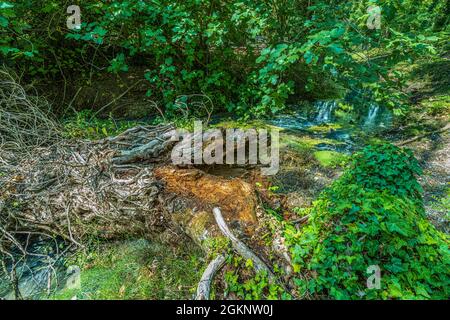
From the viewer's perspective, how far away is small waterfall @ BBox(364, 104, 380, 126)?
577 cm

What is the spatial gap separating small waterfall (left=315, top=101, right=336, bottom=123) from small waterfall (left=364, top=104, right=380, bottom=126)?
2.55 ft

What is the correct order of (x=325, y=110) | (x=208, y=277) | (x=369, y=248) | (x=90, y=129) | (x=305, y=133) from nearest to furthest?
(x=369, y=248), (x=208, y=277), (x=90, y=129), (x=305, y=133), (x=325, y=110)

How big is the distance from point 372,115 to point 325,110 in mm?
1043

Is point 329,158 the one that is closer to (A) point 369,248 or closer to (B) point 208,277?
(A) point 369,248

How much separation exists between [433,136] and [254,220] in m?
4.28

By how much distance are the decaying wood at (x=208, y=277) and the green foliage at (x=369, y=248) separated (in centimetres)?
60

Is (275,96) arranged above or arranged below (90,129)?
above

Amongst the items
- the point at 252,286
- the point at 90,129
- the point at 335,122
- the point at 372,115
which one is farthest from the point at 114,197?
the point at 372,115

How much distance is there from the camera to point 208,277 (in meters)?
2.05

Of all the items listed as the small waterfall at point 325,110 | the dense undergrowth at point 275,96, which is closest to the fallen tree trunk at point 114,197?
the dense undergrowth at point 275,96

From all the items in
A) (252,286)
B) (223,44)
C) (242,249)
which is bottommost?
(252,286)

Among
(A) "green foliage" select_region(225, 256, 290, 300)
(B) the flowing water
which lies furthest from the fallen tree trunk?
(B) the flowing water

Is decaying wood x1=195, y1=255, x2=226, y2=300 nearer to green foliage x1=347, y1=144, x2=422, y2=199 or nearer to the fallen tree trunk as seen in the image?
the fallen tree trunk

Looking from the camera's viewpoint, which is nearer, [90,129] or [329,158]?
[329,158]
